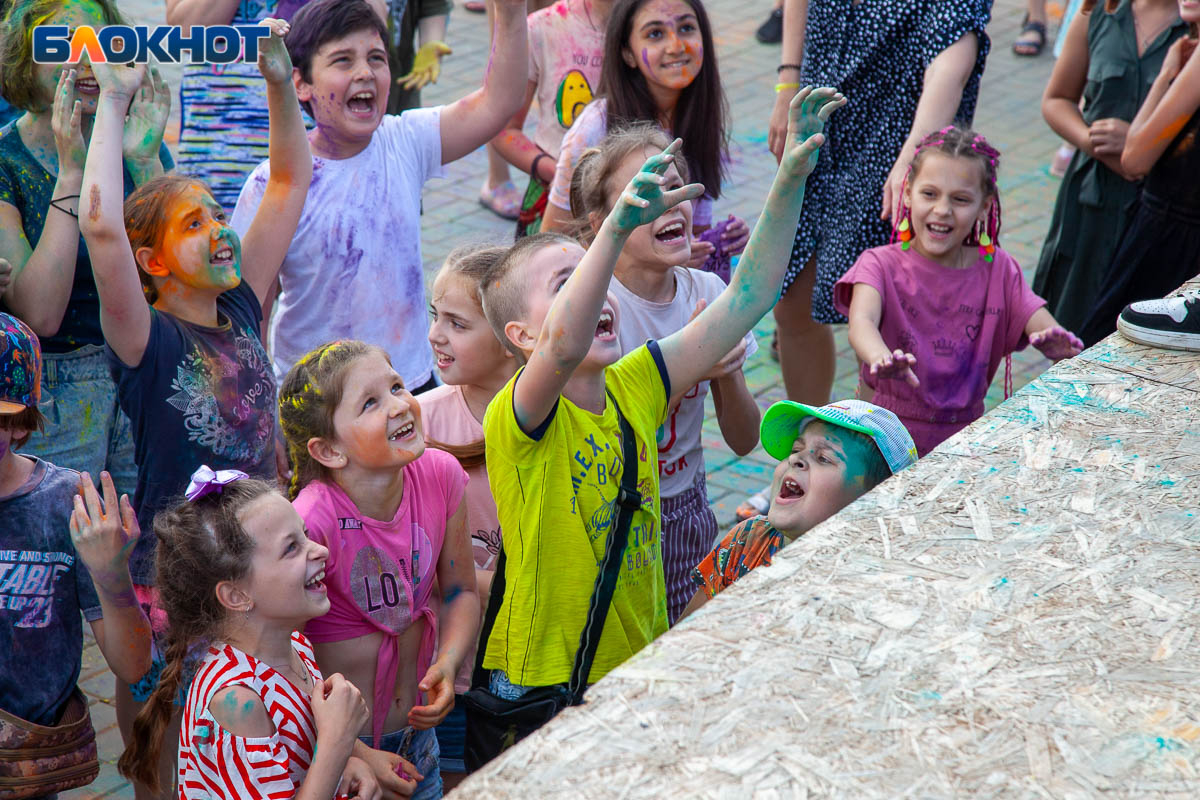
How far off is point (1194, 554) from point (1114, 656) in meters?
0.35

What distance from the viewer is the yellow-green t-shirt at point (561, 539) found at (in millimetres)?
2668

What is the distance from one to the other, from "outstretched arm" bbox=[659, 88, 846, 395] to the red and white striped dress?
112 centimetres

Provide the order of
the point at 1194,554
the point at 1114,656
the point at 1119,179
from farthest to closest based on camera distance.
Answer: the point at 1119,179 → the point at 1194,554 → the point at 1114,656

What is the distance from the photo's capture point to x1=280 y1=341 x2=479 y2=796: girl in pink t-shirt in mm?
2777

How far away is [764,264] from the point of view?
279 cm

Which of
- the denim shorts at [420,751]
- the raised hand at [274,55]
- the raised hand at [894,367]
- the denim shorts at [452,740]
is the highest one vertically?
the raised hand at [274,55]

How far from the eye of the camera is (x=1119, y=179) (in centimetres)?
486

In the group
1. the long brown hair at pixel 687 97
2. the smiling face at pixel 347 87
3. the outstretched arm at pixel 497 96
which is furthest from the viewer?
the long brown hair at pixel 687 97

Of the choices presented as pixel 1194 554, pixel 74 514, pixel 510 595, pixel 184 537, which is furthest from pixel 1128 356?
pixel 74 514

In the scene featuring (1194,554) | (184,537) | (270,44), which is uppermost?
(270,44)

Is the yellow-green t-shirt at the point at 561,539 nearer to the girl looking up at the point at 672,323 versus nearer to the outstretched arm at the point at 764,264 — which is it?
the outstretched arm at the point at 764,264

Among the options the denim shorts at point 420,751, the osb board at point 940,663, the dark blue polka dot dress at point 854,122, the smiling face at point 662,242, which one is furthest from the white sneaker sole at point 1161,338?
the denim shorts at point 420,751

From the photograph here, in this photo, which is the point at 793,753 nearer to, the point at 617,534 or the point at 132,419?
the point at 617,534

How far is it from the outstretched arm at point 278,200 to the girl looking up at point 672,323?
83 centimetres
